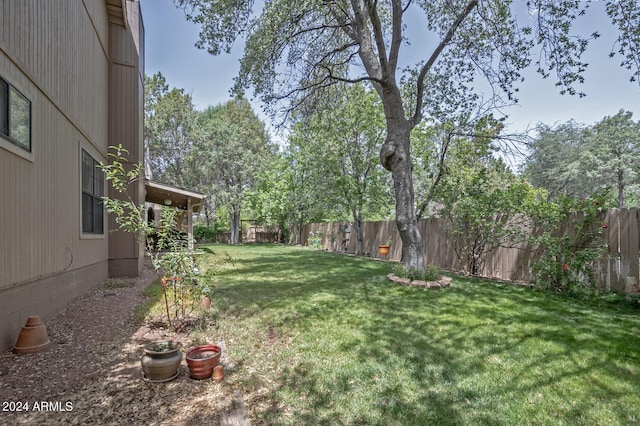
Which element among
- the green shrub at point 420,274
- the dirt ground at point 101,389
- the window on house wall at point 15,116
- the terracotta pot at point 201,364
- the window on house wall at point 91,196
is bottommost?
the dirt ground at point 101,389

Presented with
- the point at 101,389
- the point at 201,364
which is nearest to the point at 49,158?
the point at 101,389

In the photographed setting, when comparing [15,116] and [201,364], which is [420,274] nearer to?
[201,364]

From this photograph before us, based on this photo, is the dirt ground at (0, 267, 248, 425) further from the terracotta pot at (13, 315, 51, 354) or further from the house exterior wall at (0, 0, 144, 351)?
the house exterior wall at (0, 0, 144, 351)

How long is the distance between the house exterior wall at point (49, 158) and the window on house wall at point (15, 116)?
90mm

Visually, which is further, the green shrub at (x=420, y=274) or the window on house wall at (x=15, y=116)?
the green shrub at (x=420, y=274)

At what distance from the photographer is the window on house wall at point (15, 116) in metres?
3.57

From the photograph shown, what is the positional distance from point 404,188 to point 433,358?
4.63 metres

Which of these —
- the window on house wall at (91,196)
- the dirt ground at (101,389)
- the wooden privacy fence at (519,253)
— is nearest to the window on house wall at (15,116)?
the dirt ground at (101,389)

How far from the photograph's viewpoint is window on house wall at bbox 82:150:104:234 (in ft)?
20.9

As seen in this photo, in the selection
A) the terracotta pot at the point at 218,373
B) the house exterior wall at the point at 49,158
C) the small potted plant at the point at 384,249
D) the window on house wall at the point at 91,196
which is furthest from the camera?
the small potted plant at the point at 384,249

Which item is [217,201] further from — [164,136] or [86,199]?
[86,199]

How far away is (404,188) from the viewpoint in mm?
7531

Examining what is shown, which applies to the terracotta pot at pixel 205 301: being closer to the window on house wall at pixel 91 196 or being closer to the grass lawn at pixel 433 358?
the grass lawn at pixel 433 358

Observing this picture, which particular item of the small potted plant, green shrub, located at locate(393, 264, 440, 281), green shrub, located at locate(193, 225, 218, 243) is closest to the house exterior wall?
green shrub, located at locate(393, 264, 440, 281)
